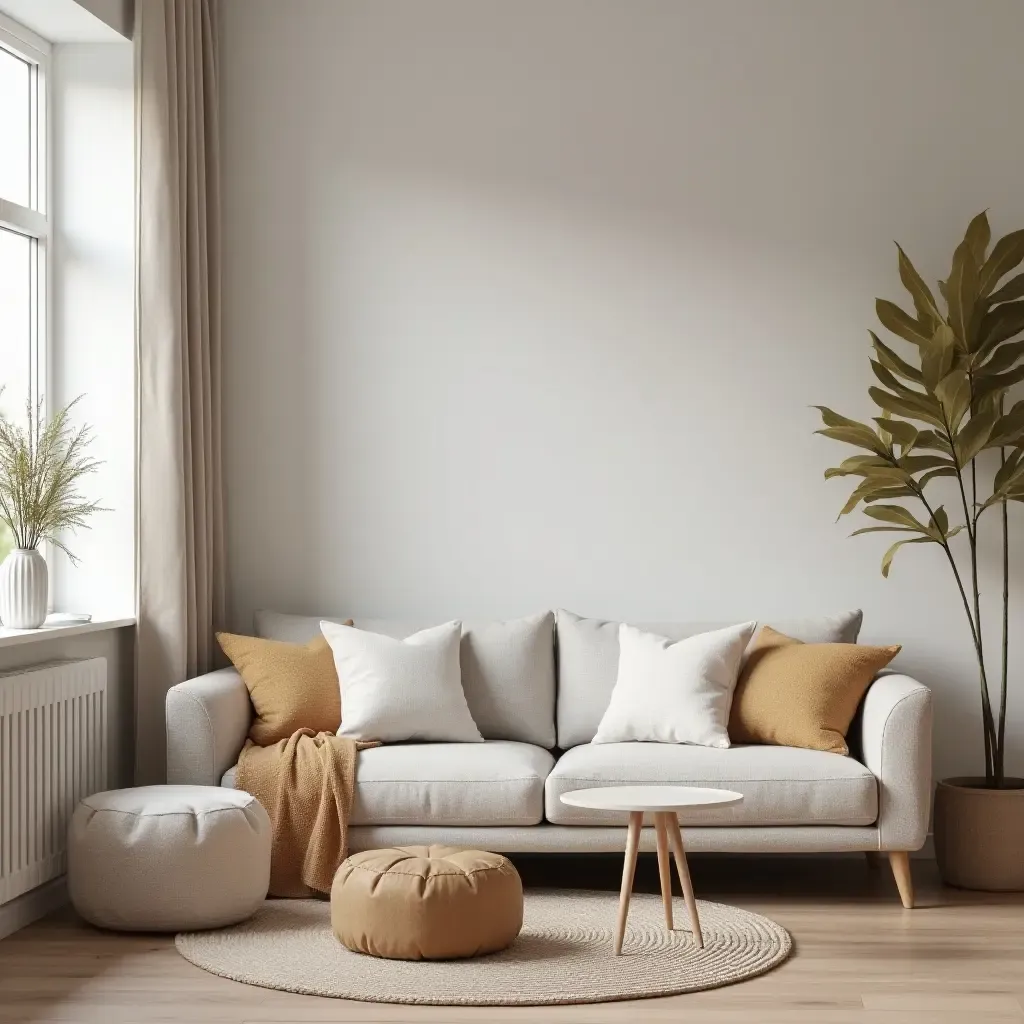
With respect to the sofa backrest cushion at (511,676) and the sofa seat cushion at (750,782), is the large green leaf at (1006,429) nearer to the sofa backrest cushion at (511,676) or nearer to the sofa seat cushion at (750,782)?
the sofa seat cushion at (750,782)

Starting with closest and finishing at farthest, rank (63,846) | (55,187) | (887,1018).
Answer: (887,1018)
(63,846)
(55,187)

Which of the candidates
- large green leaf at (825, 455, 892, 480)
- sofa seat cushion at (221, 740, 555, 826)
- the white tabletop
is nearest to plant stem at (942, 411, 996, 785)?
large green leaf at (825, 455, 892, 480)

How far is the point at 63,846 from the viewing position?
396 cm

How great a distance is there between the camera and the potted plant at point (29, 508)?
3955 mm

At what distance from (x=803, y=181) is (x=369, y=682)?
235 centimetres

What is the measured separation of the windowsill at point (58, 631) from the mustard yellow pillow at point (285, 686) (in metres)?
0.34

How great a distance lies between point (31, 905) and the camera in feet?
12.5

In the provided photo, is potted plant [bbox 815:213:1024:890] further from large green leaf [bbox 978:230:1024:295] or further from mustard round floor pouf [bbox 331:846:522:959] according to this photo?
mustard round floor pouf [bbox 331:846:522:959]

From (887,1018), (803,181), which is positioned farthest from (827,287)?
(887,1018)

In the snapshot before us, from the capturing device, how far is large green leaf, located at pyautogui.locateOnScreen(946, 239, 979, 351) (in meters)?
4.28

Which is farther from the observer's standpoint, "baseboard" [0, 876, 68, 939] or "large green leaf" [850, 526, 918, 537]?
"large green leaf" [850, 526, 918, 537]

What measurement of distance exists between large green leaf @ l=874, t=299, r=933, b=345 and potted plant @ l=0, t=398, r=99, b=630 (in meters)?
2.61

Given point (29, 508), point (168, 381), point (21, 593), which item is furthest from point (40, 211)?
point (21, 593)

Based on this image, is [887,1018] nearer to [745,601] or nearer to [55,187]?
[745,601]
